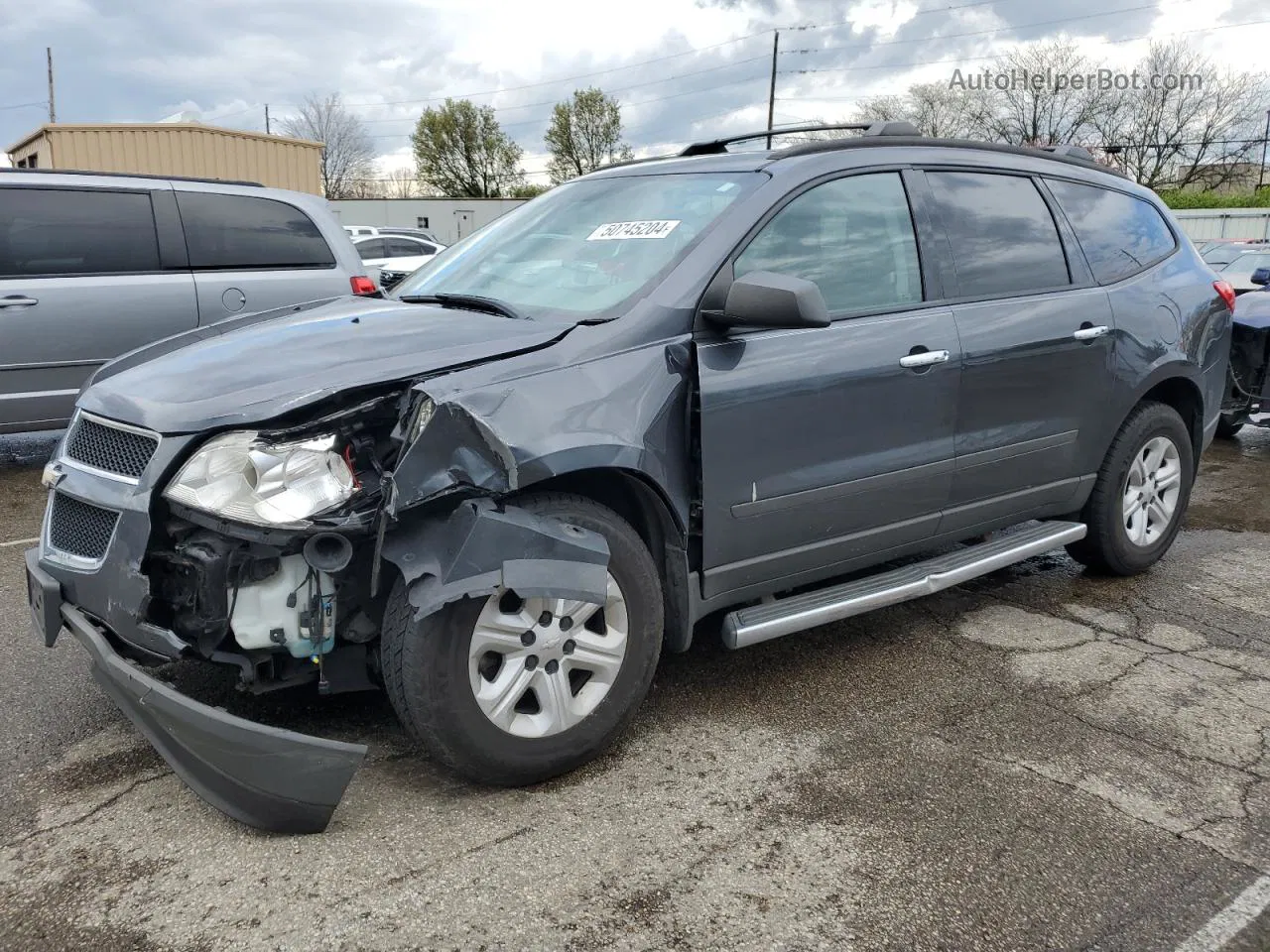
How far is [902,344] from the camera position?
11.8 feet

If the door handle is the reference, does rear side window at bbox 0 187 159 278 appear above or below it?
above

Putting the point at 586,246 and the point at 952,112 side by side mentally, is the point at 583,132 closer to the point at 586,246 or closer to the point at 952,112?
the point at 952,112

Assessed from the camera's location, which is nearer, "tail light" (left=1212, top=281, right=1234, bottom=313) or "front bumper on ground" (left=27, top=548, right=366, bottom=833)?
"front bumper on ground" (left=27, top=548, right=366, bottom=833)

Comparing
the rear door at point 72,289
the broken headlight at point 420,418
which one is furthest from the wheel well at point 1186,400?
the rear door at point 72,289

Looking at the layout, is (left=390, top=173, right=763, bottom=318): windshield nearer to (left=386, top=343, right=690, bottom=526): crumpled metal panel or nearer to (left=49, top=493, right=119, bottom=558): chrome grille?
(left=386, top=343, right=690, bottom=526): crumpled metal panel

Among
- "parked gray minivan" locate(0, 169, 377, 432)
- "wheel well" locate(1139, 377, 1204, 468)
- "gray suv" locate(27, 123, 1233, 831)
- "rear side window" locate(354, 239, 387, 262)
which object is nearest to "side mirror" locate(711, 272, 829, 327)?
"gray suv" locate(27, 123, 1233, 831)

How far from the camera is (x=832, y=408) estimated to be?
340 centimetres

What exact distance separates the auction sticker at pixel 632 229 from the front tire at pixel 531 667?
3.52 ft

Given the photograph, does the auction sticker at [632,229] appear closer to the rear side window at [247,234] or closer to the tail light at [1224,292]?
the tail light at [1224,292]

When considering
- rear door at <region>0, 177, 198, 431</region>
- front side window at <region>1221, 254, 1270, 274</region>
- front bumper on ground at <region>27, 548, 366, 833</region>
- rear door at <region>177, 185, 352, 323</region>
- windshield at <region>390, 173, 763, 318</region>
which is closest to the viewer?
front bumper on ground at <region>27, 548, 366, 833</region>

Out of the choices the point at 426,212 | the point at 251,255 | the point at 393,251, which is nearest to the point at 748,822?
the point at 251,255

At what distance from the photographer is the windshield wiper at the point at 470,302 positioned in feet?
11.0

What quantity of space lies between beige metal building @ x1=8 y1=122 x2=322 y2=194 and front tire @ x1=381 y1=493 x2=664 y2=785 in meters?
16.4

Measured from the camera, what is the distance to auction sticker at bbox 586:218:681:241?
348 centimetres
